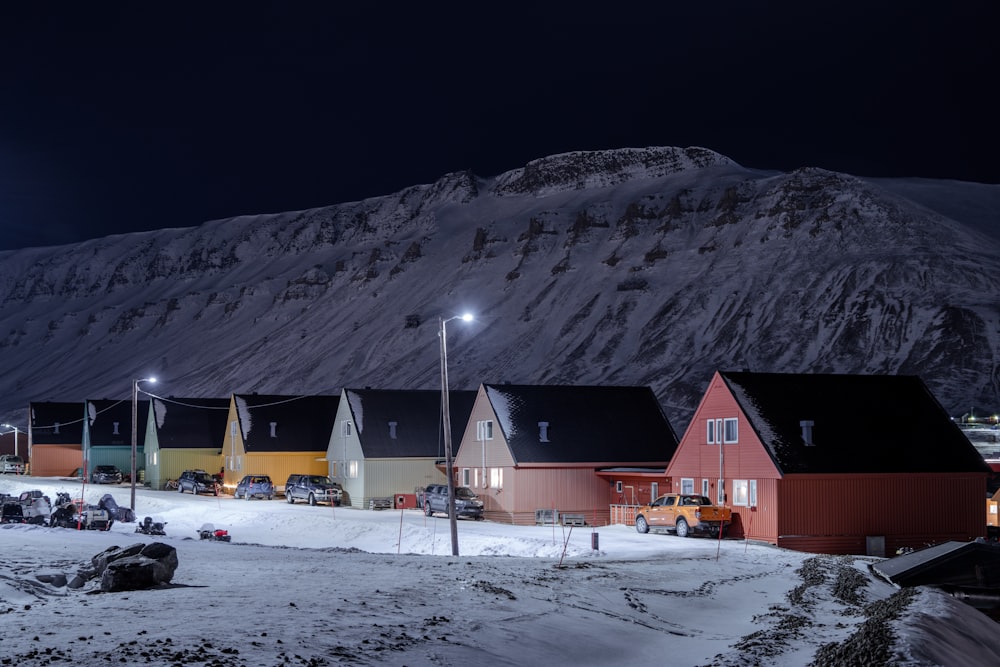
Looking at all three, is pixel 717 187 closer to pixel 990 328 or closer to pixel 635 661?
pixel 990 328

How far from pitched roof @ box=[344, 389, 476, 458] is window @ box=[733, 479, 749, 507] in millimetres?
21292

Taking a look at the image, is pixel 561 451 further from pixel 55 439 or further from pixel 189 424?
pixel 55 439

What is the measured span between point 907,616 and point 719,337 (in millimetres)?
116952

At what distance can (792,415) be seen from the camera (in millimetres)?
44781

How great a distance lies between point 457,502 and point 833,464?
18.7 meters

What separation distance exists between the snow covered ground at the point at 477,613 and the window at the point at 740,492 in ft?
31.2

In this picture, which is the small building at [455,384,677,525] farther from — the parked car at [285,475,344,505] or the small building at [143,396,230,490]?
the small building at [143,396,230,490]

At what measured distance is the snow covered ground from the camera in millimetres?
15094

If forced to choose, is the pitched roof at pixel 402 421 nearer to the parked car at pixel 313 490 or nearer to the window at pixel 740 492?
the parked car at pixel 313 490

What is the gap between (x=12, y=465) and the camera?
319 ft

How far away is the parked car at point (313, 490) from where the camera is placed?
63.3 meters

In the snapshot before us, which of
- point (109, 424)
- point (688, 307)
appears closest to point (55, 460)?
point (109, 424)

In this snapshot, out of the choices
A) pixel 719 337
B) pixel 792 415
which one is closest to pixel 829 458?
pixel 792 415

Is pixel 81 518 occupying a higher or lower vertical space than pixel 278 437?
lower
